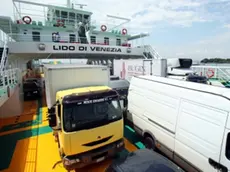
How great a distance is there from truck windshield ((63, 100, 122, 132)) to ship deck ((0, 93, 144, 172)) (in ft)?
5.28

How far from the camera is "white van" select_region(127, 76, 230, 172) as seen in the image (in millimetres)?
3242

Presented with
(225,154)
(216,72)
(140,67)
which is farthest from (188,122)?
(216,72)

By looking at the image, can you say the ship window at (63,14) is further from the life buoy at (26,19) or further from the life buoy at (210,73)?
the life buoy at (210,73)

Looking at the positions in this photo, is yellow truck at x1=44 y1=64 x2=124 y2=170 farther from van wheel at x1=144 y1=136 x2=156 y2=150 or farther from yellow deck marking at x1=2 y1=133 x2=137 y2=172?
van wheel at x1=144 y1=136 x2=156 y2=150

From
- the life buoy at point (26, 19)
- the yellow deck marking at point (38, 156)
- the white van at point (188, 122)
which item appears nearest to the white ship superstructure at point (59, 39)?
the life buoy at point (26, 19)

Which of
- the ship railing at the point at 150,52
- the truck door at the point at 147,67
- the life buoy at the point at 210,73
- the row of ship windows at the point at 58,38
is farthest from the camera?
the life buoy at the point at 210,73

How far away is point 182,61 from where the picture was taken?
49.8 ft

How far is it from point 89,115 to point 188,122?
8.79 feet

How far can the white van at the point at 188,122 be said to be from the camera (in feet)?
10.6

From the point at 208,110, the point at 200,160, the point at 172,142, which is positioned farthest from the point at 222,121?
the point at 172,142

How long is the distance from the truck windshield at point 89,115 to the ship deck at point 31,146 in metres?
1.61

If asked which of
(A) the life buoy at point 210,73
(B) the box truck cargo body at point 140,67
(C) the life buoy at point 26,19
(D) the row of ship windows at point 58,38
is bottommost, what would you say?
(A) the life buoy at point 210,73

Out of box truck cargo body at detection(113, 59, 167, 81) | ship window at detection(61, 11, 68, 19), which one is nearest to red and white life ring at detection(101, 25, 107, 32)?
ship window at detection(61, 11, 68, 19)

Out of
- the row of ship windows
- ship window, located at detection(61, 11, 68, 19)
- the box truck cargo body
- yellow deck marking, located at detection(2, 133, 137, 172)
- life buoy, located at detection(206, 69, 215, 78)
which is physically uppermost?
ship window, located at detection(61, 11, 68, 19)
